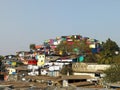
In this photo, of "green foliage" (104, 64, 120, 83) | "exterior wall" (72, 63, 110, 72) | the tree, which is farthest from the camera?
the tree

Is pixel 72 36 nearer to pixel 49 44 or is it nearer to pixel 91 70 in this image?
pixel 49 44

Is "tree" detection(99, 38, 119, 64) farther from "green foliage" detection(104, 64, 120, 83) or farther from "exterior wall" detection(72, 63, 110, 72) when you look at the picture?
"green foliage" detection(104, 64, 120, 83)

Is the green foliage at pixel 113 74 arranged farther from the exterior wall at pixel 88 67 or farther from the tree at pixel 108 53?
the tree at pixel 108 53

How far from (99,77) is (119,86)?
41.1 ft

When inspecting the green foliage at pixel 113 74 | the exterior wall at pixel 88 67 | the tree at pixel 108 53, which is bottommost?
the green foliage at pixel 113 74

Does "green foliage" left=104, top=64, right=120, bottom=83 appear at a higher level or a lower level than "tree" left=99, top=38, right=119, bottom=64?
lower

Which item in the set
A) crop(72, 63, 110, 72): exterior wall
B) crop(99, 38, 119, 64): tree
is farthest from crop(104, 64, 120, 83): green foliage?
crop(99, 38, 119, 64): tree

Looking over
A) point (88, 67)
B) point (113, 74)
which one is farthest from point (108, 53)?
point (113, 74)

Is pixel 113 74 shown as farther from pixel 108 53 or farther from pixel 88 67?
pixel 108 53

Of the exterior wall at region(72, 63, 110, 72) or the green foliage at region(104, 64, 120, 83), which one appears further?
the exterior wall at region(72, 63, 110, 72)

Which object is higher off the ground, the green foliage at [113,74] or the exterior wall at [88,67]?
the exterior wall at [88,67]

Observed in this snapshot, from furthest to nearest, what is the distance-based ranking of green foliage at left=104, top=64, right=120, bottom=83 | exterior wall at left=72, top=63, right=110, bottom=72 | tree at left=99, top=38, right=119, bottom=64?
1. tree at left=99, top=38, right=119, bottom=64
2. exterior wall at left=72, top=63, right=110, bottom=72
3. green foliage at left=104, top=64, right=120, bottom=83

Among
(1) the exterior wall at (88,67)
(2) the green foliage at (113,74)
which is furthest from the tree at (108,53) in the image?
(2) the green foliage at (113,74)

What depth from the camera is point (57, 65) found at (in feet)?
153
